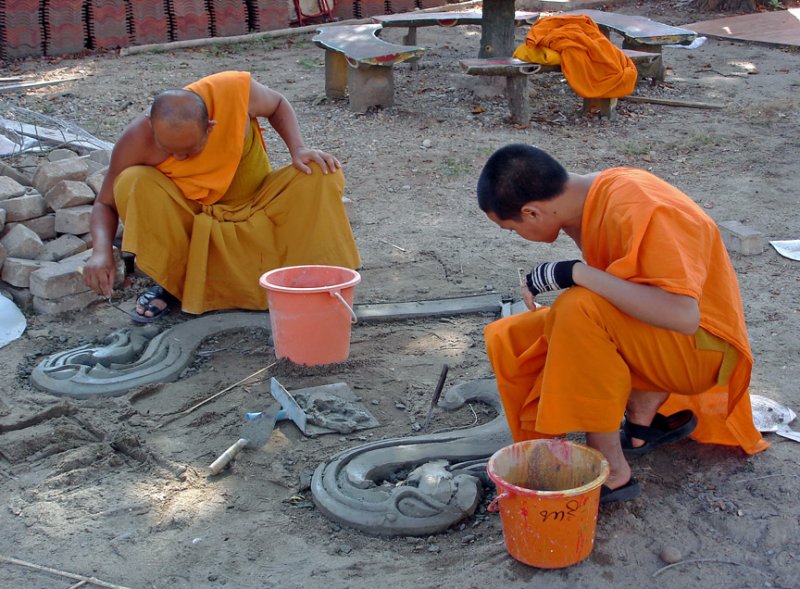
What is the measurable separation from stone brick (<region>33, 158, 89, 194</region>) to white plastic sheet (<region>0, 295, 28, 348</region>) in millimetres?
780

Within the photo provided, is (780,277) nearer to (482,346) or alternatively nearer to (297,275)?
(482,346)

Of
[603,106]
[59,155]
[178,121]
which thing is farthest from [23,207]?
[603,106]

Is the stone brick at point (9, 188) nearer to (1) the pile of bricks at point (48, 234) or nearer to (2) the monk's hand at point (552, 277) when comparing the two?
(1) the pile of bricks at point (48, 234)

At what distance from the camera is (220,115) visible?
3947 mm

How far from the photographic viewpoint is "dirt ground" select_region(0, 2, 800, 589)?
2361 millimetres

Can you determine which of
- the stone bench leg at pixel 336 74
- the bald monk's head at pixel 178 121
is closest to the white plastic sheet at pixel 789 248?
the bald monk's head at pixel 178 121

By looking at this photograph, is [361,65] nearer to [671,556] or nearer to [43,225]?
[43,225]

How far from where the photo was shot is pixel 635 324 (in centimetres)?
234

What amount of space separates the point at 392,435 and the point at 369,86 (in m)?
4.96

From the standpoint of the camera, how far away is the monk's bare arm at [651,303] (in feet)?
7.24

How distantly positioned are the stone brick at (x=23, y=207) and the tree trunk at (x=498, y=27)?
489cm

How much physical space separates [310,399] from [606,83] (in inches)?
194

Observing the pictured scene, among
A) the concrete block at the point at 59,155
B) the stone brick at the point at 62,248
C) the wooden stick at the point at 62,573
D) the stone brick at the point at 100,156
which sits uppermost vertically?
the concrete block at the point at 59,155

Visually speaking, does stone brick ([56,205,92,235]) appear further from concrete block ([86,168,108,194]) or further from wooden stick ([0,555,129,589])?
wooden stick ([0,555,129,589])
